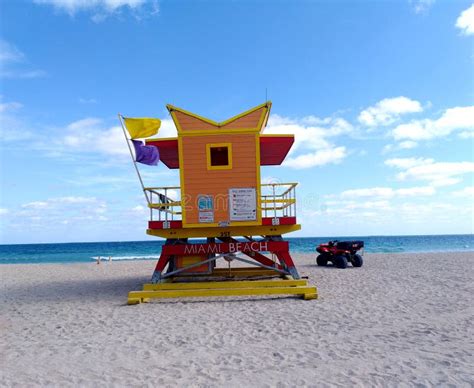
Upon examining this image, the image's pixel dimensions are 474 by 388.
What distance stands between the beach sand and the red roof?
499cm

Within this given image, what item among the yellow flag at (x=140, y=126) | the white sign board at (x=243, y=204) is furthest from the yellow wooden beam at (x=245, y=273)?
the yellow flag at (x=140, y=126)

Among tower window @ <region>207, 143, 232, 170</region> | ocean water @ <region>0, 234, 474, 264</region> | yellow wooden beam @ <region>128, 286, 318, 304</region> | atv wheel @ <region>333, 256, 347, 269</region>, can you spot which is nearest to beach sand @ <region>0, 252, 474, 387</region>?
yellow wooden beam @ <region>128, 286, 318, 304</region>

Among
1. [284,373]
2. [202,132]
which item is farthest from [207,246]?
[284,373]

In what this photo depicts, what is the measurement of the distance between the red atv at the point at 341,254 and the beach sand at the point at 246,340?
261 inches

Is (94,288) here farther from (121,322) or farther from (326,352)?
(326,352)

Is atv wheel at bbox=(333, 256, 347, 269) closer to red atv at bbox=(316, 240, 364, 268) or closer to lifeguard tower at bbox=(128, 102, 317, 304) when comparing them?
red atv at bbox=(316, 240, 364, 268)

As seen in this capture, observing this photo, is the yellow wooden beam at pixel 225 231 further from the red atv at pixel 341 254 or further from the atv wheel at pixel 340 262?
the red atv at pixel 341 254

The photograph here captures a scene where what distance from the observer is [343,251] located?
19922 millimetres

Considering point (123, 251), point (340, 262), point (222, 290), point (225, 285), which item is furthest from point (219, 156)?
point (123, 251)

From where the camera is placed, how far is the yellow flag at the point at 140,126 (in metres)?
11.6

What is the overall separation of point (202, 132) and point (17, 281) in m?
13.2

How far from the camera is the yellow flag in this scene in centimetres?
1162

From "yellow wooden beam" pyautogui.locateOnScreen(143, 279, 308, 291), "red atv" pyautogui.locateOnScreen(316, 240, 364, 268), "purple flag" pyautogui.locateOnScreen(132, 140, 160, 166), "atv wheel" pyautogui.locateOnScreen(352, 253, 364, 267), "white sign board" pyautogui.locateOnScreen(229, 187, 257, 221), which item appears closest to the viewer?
"purple flag" pyautogui.locateOnScreen(132, 140, 160, 166)

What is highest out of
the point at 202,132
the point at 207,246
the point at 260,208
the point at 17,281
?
the point at 202,132
